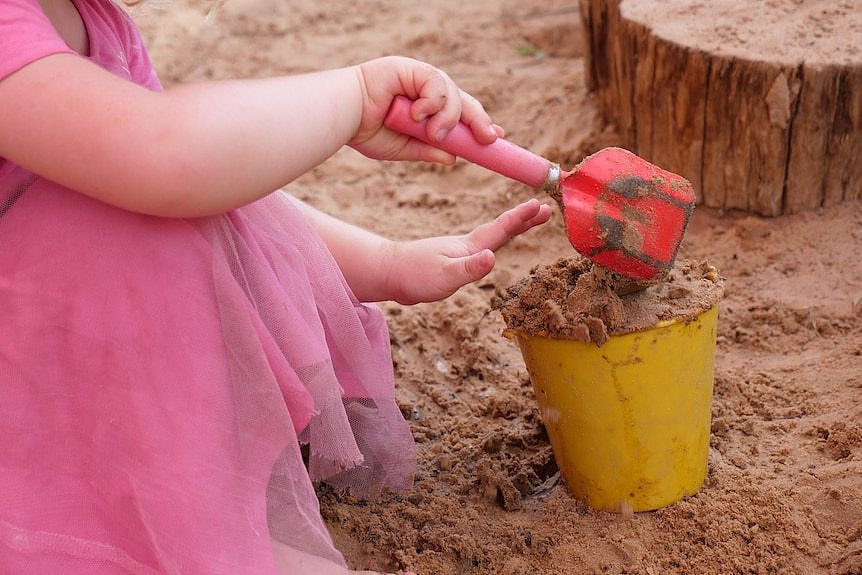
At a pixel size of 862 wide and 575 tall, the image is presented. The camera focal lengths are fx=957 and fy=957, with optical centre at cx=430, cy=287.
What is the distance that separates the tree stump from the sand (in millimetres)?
92

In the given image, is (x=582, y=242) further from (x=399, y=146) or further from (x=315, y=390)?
(x=315, y=390)

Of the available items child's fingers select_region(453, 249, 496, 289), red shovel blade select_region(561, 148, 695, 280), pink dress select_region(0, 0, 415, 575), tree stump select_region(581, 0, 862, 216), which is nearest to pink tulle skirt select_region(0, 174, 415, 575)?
pink dress select_region(0, 0, 415, 575)

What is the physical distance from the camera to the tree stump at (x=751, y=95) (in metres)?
1.95

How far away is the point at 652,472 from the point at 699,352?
192mm

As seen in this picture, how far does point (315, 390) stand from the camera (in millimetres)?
1207

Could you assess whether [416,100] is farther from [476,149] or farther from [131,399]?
[131,399]

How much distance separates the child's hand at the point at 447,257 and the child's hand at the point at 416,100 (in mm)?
184

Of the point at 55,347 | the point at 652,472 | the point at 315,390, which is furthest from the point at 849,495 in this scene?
the point at 55,347

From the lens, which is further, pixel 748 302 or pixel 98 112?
pixel 748 302

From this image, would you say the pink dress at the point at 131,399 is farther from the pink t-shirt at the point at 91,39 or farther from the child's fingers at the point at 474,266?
the child's fingers at the point at 474,266

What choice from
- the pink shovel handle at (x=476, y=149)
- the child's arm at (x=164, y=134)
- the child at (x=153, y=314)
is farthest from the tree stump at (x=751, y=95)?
the child's arm at (x=164, y=134)

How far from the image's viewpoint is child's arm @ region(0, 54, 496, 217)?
969 mm

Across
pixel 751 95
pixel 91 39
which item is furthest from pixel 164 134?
pixel 751 95

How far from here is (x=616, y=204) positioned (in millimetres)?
1221
